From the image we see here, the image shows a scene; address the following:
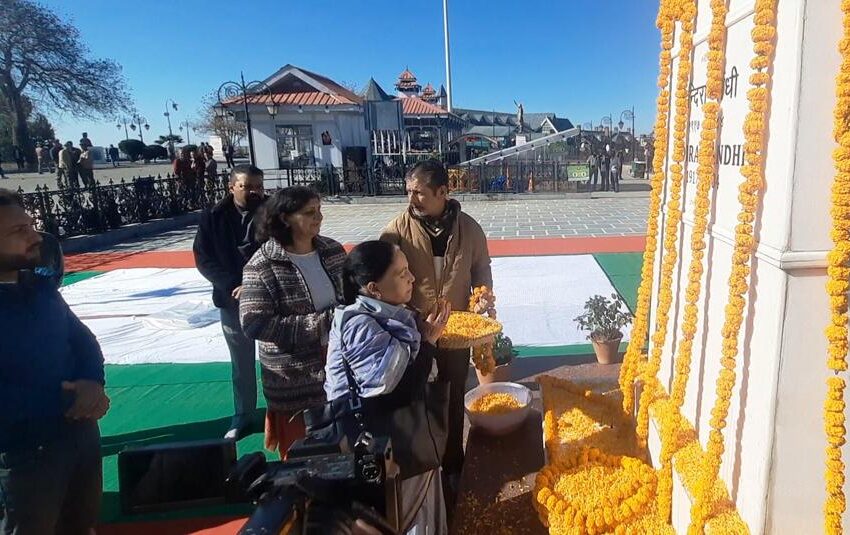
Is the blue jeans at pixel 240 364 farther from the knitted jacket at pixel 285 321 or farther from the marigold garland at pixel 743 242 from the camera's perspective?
the marigold garland at pixel 743 242

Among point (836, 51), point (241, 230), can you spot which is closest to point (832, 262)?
point (836, 51)

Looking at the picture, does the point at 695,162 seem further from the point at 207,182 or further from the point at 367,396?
the point at 207,182

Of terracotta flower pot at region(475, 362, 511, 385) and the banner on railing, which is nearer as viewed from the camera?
terracotta flower pot at region(475, 362, 511, 385)

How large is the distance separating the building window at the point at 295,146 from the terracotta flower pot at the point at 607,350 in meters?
17.0

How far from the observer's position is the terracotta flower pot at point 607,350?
3.71 m

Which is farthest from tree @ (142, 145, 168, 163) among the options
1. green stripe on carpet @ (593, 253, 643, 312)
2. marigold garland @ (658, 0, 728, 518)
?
marigold garland @ (658, 0, 728, 518)

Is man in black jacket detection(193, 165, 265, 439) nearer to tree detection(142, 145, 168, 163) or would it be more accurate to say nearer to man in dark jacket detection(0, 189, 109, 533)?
man in dark jacket detection(0, 189, 109, 533)

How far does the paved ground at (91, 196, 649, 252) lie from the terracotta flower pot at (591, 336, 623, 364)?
6.27 m

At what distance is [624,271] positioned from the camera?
7043 mm

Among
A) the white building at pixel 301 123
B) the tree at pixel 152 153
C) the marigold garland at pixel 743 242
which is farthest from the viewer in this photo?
the tree at pixel 152 153

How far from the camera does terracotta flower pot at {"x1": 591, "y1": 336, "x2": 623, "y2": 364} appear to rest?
3.71 meters

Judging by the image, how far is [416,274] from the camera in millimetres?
2734

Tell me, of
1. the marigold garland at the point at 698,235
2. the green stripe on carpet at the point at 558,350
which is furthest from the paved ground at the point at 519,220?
the marigold garland at the point at 698,235

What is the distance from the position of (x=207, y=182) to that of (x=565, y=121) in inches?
2334
